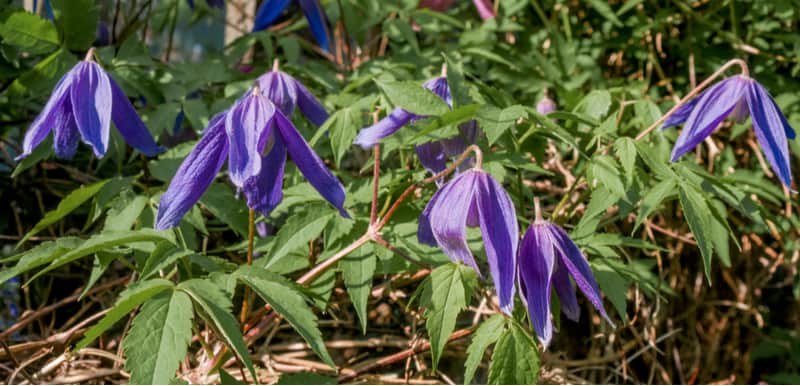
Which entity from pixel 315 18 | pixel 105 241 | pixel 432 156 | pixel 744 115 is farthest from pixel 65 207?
pixel 744 115

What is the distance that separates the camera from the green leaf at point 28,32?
3.87 feet

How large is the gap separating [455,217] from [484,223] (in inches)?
1.1

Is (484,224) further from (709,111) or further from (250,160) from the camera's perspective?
(709,111)

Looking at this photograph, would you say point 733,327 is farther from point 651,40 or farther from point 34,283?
point 34,283

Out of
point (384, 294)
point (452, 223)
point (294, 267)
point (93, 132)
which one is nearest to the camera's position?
point (452, 223)

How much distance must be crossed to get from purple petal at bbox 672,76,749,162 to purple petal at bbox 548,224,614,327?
216 millimetres

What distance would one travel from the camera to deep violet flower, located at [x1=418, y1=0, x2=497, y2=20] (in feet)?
5.49

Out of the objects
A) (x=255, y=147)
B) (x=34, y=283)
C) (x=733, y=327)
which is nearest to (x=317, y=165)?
(x=255, y=147)

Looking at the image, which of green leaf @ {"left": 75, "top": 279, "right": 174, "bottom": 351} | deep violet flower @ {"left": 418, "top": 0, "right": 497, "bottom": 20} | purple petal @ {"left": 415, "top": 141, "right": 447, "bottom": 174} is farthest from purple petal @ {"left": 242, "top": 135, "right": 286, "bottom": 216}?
deep violet flower @ {"left": 418, "top": 0, "right": 497, "bottom": 20}

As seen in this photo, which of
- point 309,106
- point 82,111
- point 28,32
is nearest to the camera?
point 82,111

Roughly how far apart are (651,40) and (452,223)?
3.37 ft

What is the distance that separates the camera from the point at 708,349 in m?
1.62

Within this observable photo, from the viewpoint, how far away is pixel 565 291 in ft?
2.78

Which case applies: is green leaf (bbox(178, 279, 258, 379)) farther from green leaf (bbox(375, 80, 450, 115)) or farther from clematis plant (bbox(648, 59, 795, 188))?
clematis plant (bbox(648, 59, 795, 188))
